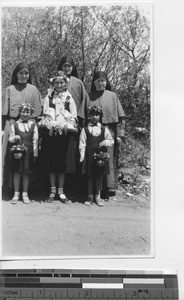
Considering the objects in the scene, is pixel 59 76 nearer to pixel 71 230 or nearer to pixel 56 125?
pixel 56 125

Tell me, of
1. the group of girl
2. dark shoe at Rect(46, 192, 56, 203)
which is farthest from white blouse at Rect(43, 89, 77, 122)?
A: dark shoe at Rect(46, 192, 56, 203)

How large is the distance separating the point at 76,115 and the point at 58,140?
6cm

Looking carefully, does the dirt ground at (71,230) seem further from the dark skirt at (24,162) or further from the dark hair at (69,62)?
the dark hair at (69,62)

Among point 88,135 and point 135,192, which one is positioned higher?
point 88,135

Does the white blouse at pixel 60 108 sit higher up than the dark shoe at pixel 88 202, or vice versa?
the white blouse at pixel 60 108

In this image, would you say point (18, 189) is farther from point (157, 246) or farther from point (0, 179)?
point (157, 246)

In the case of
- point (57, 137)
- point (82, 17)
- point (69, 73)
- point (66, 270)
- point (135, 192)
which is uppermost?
point (82, 17)

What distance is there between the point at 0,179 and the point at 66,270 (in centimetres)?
23

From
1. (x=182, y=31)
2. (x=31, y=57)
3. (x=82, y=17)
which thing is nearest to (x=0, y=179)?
(x=31, y=57)

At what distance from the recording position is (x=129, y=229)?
39.3 inches

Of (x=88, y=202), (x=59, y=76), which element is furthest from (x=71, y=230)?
(x=59, y=76)

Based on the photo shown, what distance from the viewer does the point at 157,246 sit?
0.99 metres

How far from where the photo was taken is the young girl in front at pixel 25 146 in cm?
100

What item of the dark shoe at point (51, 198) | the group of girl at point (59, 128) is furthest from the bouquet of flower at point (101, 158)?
the dark shoe at point (51, 198)
